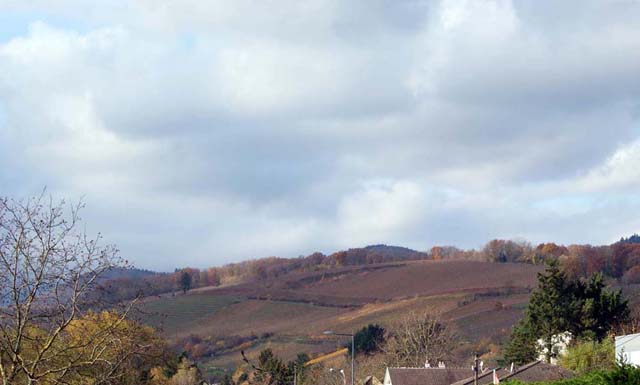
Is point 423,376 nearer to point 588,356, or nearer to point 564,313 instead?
point 588,356

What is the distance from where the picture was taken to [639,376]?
2948 cm

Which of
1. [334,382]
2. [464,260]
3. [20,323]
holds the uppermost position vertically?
[464,260]

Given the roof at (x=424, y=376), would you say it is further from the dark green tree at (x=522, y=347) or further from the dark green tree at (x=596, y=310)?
the dark green tree at (x=596, y=310)

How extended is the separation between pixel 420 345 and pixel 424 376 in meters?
25.2

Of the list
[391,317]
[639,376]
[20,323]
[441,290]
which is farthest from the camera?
[441,290]

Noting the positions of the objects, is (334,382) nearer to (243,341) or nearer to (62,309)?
(243,341)

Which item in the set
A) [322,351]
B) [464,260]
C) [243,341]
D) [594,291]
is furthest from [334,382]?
[464,260]

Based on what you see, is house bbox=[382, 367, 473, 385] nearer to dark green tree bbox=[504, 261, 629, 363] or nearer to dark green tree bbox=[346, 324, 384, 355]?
dark green tree bbox=[504, 261, 629, 363]

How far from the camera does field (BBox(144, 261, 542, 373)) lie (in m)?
143

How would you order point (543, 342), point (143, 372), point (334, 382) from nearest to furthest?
point (143, 372), point (543, 342), point (334, 382)

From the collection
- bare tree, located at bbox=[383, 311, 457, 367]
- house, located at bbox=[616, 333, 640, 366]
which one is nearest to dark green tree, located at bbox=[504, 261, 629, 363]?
bare tree, located at bbox=[383, 311, 457, 367]

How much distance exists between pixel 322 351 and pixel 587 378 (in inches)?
4349

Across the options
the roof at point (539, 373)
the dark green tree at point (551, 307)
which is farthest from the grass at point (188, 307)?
the roof at point (539, 373)

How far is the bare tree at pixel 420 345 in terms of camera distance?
105 meters
